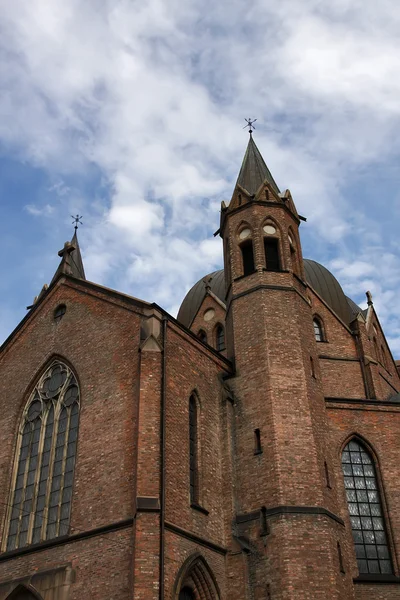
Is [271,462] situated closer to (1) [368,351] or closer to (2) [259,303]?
(2) [259,303]

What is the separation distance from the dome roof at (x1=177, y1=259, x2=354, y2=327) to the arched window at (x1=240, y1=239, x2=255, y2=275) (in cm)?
845

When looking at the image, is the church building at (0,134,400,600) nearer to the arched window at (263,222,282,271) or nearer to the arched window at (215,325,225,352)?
the arched window at (263,222,282,271)

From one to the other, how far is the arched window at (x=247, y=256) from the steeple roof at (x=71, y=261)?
6945mm

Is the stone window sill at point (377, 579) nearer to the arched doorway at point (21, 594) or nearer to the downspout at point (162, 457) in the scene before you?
the downspout at point (162, 457)

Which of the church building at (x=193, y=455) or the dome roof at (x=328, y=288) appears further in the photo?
the dome roof at (x=328, y=288)

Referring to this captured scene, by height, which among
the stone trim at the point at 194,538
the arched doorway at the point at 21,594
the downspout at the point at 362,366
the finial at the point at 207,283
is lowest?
the arched doorway at the point at 21,594

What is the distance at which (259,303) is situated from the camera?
1020 inches

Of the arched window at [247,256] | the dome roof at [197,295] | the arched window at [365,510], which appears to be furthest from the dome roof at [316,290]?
the arched window at [365,510]

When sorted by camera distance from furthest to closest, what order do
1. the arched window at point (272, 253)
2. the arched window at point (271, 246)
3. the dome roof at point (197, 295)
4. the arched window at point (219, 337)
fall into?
1. the dome roof at point (197, 295)
2. the arched window at point (219, 337)
3. the arched window at point (271, 246)
4. the arched window at point (272, 253)

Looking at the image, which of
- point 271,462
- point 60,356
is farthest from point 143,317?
point 271,462

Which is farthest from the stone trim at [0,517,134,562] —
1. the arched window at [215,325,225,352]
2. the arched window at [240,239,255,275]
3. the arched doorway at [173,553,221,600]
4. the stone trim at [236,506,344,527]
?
the arched window at [215,325,225,352]

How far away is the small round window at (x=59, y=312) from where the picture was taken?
2584cm

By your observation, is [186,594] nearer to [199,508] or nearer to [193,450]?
[199,508]

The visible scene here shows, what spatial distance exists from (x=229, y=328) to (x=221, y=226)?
217 inches
